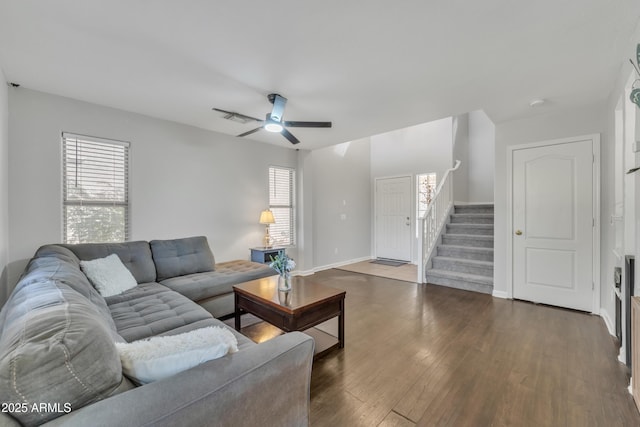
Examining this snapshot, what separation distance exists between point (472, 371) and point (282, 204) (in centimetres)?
383

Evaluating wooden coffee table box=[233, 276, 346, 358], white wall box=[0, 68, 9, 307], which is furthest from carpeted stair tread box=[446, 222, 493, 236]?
white wall box=[0, 68, 9, 307]

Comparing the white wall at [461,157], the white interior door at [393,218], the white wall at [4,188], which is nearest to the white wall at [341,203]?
the white interior door at [393,218]

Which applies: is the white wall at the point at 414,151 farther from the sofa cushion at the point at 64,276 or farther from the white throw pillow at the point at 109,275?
the sofa cushion at the point at 64,276

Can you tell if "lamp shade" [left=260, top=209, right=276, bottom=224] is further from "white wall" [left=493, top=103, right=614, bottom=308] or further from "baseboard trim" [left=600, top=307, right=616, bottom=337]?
"baseboard trim" [left=600, top=307, right=616, bottom=337]

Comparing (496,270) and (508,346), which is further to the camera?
(496,270)

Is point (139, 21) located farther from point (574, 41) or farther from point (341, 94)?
point (574, 41)

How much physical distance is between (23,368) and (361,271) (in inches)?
202

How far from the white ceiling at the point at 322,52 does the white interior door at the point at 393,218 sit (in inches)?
132

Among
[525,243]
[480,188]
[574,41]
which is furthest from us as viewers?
[480,188]

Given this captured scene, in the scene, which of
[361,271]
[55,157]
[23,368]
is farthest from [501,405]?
[55,157]

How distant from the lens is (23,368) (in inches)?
27.1

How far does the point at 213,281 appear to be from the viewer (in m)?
2.97

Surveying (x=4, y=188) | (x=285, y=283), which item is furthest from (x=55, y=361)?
(x=4, y=188)

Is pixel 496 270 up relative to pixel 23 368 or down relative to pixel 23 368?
down
